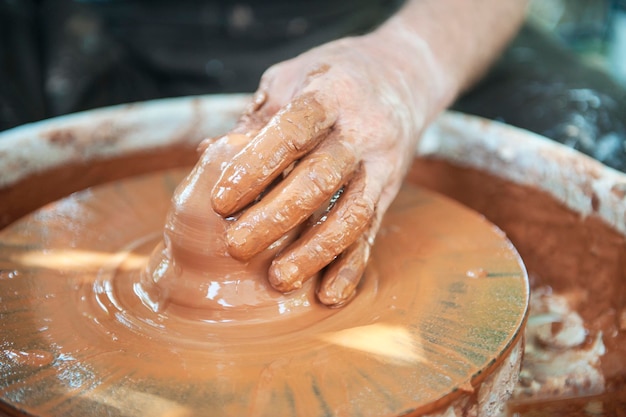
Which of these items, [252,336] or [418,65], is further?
[418,65]

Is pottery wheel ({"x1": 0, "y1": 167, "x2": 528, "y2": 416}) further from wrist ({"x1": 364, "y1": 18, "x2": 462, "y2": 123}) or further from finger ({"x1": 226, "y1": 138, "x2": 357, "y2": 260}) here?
wrist ({"x1": 364, "y1": 18, "x2": 462, "y2": 123})

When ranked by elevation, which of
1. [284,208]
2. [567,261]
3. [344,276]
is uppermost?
[284,208]

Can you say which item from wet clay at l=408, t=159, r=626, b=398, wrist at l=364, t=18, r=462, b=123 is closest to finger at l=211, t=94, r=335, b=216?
wrist at l=364, t=18, r=462, b=123

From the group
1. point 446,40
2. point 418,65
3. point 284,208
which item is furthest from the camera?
point 446,40

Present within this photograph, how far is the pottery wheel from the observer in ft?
2.76

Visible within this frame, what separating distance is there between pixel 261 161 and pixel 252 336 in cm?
26

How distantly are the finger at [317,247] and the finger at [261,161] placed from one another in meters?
0.11

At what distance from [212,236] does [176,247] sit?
0.24ft

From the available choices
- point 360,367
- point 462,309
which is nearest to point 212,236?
point 360,367

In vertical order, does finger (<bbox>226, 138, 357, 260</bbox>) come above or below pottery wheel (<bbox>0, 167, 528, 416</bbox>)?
above

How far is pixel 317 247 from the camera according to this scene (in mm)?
998

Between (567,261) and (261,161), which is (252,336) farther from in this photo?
(567,261)

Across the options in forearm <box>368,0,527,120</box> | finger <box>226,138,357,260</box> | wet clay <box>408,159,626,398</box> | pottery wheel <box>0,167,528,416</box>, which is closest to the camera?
pottery wheel <box>0,167,528,416</box>

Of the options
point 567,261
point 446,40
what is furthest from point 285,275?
point 446,40
